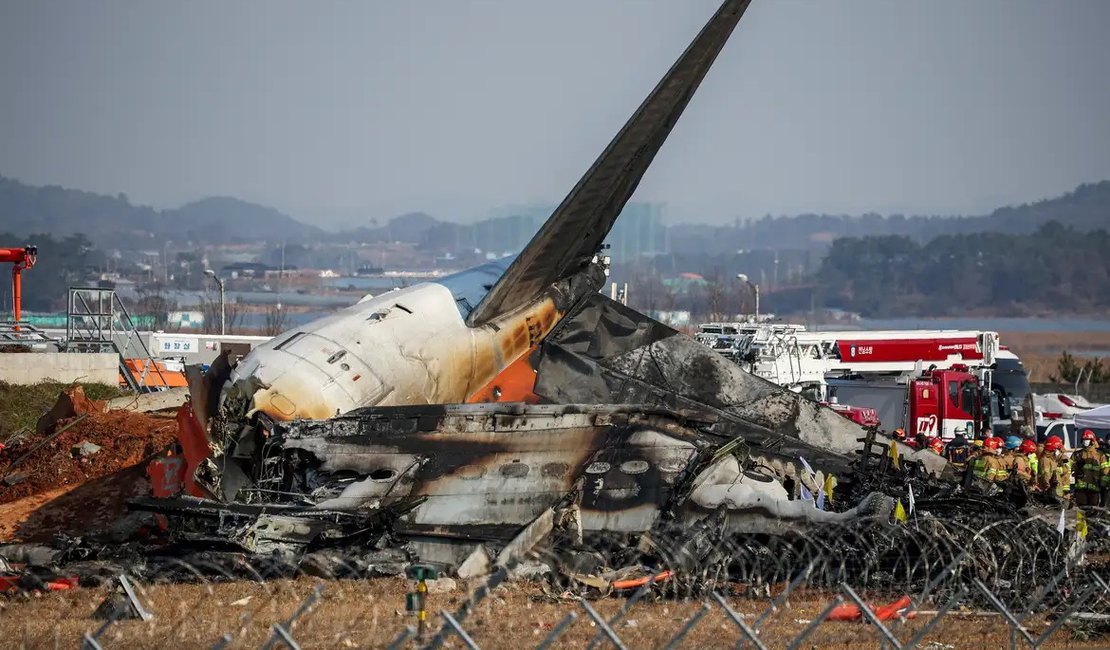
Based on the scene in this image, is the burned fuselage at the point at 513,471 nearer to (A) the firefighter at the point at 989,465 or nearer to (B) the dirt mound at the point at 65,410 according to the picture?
(A) the firefighter at the point at 989,465

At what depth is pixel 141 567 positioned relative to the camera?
16.2 meters

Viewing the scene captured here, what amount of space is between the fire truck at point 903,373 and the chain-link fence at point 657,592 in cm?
2126

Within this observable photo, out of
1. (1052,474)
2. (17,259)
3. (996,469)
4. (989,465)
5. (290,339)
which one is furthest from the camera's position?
(17,259)

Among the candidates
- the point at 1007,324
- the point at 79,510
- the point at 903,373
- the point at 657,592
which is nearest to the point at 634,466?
the point at 657,592

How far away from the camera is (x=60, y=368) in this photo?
127ft

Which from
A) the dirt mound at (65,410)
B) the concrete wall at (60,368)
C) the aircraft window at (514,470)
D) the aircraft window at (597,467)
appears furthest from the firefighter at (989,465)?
the concrete wall at (60,368)

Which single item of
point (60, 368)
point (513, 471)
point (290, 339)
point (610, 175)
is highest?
point (610, 175)

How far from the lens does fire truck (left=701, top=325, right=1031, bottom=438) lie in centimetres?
3881

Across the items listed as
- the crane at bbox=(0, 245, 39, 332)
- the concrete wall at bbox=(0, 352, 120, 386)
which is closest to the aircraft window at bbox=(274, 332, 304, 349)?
the concrete wall at bbox=(0, 352, 120, 386)

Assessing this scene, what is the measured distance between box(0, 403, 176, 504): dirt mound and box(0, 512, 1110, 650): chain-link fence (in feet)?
32.3

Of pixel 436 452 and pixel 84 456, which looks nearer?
pixel 436 452

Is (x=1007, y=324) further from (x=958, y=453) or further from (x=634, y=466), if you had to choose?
(x=634, y=466)

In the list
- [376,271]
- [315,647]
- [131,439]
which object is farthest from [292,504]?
[376,271]

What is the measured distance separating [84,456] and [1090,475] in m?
20.4
